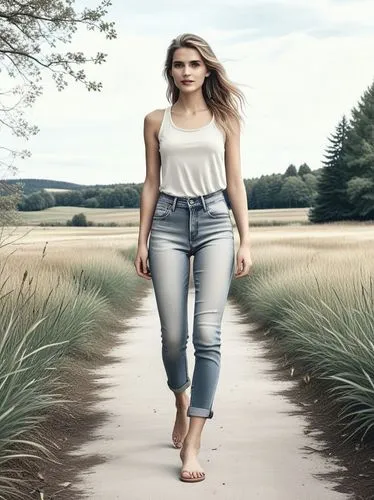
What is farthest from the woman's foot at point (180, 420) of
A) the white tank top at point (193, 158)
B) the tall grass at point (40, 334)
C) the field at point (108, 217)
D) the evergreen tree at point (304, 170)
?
the evergreen tree at point (304, 170)

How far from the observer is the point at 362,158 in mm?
55156

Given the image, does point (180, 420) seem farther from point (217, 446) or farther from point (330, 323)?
point (330, 323)

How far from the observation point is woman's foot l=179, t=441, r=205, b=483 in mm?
4270

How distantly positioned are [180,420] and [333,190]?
5446 centimetres

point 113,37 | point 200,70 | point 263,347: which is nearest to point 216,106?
point 200,70

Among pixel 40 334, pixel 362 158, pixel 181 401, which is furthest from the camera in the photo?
pixel 362 158

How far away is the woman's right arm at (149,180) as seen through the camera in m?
4.57

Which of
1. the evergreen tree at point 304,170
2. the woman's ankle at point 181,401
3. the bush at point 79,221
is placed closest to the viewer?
the woman's ankle at point 181,401

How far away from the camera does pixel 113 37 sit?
13484mm

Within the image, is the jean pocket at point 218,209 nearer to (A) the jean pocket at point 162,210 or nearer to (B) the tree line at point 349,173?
(A) the jean pocket at point 162,210

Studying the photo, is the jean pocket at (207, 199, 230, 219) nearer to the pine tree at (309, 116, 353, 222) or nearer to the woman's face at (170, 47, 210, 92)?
the woman's face at (170, 47, 210, 92)

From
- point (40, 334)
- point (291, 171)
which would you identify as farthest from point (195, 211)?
point (291, 171)

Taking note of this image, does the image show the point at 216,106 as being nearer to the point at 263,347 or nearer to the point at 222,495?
the point at 222,495

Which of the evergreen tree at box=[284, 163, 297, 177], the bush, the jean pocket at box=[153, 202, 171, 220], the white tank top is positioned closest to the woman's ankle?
the jean pocket at box=[153, 202, 171, 220]
